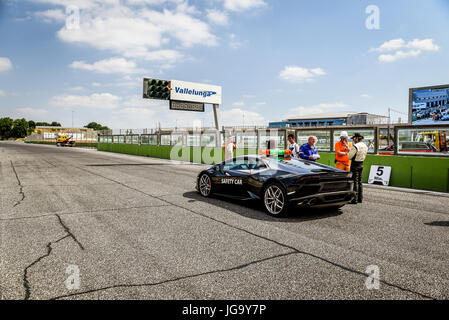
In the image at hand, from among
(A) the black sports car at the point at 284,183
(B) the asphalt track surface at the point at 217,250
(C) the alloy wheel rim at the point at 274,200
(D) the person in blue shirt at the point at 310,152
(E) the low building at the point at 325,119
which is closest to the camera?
(B) the asphalt track surface at the point at 217,250

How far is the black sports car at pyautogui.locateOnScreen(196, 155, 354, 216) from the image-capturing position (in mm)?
5773

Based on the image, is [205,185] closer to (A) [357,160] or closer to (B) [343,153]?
(B) [343,153]

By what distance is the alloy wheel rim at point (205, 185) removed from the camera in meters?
7.96

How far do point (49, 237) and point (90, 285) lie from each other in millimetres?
2076

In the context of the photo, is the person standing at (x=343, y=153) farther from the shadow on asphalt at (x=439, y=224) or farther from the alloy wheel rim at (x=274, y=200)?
the alloy wheel rim at (x=274, y=200)

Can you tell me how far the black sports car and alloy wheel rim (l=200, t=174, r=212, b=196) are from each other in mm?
603

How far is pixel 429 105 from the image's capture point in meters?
A: 20.1

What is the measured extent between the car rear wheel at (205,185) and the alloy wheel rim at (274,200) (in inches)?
79.1

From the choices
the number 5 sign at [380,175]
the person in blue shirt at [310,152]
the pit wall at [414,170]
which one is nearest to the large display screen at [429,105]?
the pit wall at [414,170]

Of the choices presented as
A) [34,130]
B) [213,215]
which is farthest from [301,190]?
[34,130]

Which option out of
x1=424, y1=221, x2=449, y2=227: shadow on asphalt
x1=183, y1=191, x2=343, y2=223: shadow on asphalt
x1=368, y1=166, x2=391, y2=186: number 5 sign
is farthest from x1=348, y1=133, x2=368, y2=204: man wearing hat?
x1=368, y1=166, x2=391, y2=186: number 5 sign

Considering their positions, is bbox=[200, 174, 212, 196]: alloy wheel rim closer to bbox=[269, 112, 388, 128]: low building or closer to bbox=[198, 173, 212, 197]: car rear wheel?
bbox=[198, 173, 212, 197]: car rear wheel
